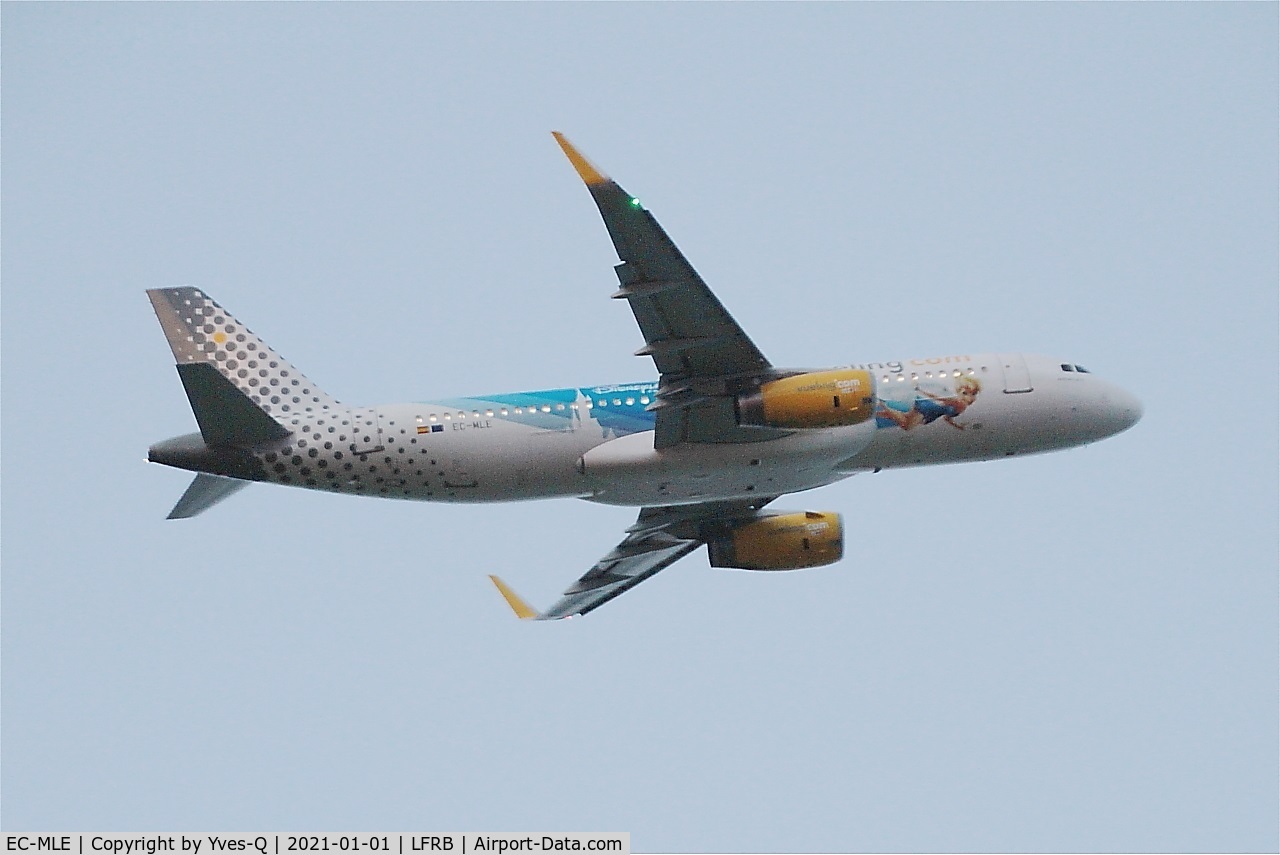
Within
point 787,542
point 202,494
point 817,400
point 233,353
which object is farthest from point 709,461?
point 233,353

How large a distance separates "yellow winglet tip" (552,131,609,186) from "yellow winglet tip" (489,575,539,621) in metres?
18.2

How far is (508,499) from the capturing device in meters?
43.9

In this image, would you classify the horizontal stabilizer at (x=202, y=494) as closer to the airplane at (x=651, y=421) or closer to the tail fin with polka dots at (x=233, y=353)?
the airplane at (x=651, y=421)

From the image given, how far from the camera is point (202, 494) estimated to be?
1689 inches

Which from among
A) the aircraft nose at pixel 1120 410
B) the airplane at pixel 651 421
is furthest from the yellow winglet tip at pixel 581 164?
the aircraft nose at pixel 1120 410

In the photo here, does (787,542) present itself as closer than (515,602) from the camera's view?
Yes

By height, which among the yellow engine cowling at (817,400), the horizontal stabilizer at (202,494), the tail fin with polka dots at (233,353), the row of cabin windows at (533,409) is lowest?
the horizontal stabilizer at (202,494)

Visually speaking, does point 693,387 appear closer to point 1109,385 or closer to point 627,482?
point 627,482

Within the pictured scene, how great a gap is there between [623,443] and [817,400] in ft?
17.8

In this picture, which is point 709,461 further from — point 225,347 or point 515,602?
point 225,347

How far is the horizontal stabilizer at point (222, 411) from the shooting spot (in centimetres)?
4047

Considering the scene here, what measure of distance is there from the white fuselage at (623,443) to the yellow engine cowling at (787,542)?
430cm

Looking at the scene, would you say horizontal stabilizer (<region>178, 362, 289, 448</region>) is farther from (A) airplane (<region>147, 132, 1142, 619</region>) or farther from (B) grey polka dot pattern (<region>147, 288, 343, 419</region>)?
(B) grey polka dot pattern (<region>147, 288, 343, 419</region>)

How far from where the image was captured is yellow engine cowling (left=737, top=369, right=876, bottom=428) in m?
40.9
